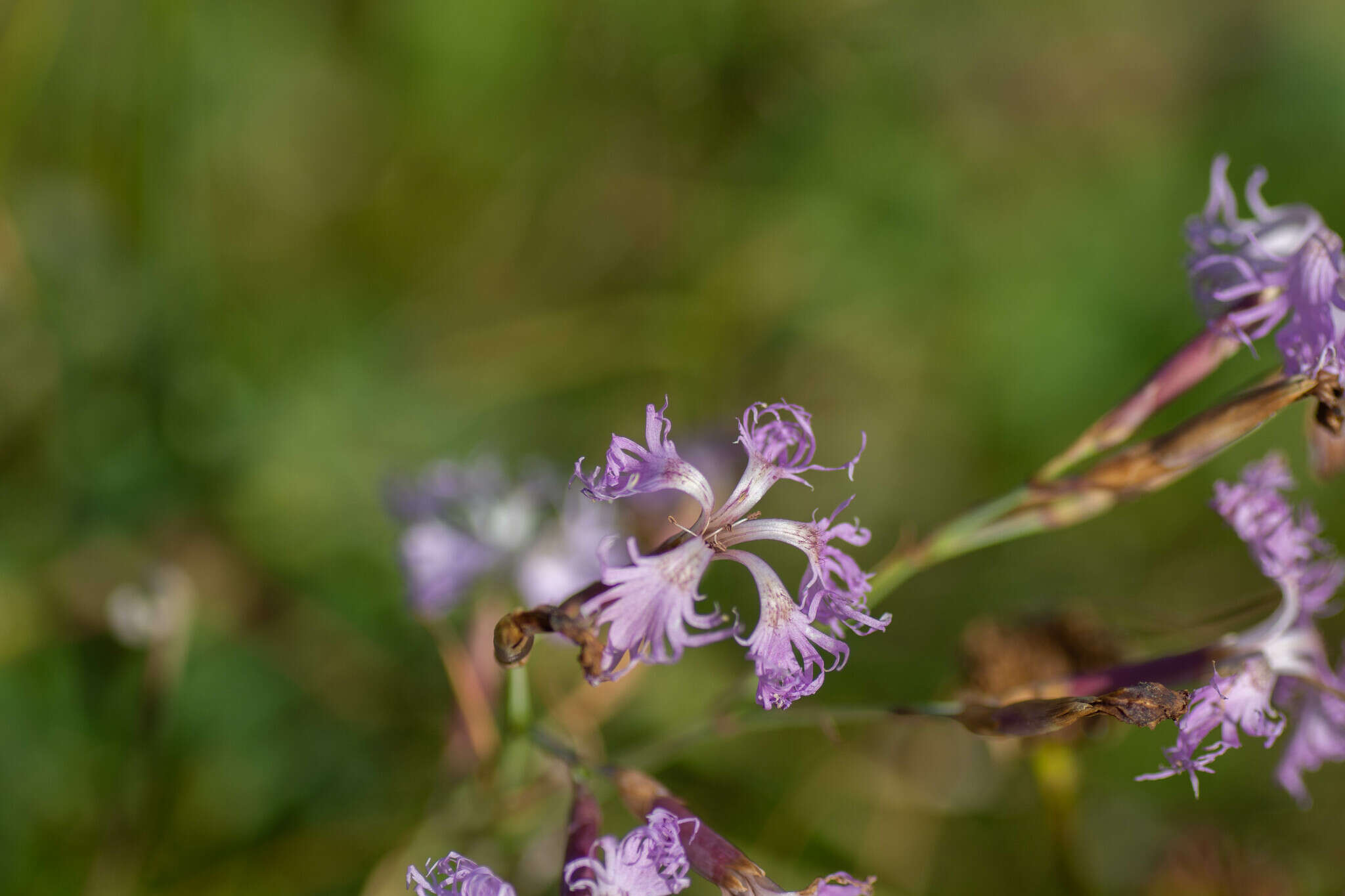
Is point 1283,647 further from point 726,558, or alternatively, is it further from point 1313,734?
point 726,558

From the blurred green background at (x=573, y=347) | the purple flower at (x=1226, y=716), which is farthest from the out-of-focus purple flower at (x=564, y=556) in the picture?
the purple flower at (x=1226, y=716)

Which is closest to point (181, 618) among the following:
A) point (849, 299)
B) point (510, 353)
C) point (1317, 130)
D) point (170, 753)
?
point (170, 753)

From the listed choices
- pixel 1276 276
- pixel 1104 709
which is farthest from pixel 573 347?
pixel 1104 709

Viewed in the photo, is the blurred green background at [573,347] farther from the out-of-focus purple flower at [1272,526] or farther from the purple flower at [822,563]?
the purple flower at [822,563]

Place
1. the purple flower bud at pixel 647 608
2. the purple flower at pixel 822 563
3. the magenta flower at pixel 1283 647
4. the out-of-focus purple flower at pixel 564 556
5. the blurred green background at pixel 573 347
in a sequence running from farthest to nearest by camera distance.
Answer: the blurred green background at pixel 573 347
the out-of-focus purple flower at pixel 564 556
the magenta flower at pixel 1283 647
the purple flower at pixel 822 563
the purple flower bud at pixel 647 608

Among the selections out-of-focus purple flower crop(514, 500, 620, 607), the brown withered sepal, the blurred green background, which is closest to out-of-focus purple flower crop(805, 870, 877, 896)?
the brown withered sepal

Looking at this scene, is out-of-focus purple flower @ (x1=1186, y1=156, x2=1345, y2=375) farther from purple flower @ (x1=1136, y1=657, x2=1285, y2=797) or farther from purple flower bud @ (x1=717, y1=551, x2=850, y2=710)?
purple flower bud @ (x1=717, y1=551, x2=850, y2=710)
